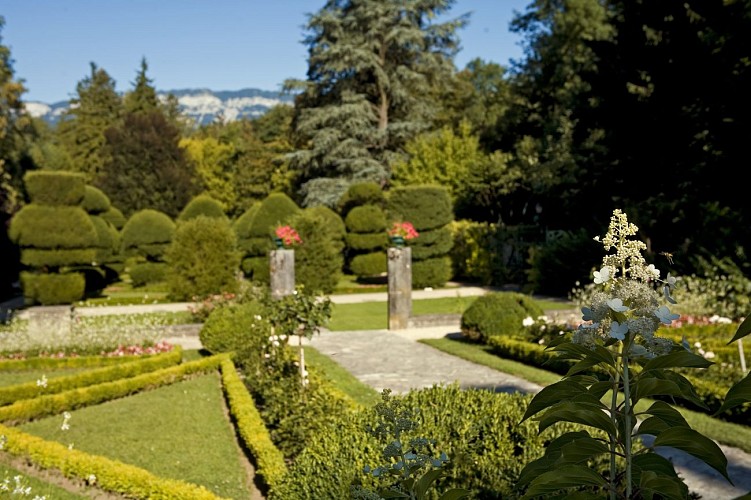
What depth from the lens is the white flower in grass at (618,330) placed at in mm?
1592

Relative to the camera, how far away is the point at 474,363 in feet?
34.4

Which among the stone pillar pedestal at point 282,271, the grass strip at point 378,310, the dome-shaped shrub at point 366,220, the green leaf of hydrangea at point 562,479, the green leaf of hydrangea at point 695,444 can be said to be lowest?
the grass strip at point 378,310

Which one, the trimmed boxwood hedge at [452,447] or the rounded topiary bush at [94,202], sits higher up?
the rounded topiary bush at [94,202]

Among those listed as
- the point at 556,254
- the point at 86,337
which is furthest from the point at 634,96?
the point at 86,337

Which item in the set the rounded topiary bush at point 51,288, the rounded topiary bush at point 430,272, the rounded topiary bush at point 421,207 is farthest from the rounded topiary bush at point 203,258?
the rounded topiary bush at point 421,207

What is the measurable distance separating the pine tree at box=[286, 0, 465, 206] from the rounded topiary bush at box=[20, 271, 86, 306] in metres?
16.5

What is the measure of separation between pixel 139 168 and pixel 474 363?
30.3m

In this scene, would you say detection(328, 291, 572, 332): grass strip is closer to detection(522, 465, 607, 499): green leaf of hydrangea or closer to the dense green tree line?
the dense green tree line

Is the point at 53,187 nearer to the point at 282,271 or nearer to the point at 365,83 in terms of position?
the point at 282,271

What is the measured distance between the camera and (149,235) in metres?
25.3

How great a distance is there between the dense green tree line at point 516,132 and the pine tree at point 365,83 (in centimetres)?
9

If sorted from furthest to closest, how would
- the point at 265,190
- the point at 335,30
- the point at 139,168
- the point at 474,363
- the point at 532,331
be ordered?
the point at 265,190, the point at 139,168, the point at 335,30, the point at 532,331, the point at 474,363

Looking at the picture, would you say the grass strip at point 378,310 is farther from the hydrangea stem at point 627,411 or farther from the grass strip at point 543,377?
the hydrangea stem at point 627,411

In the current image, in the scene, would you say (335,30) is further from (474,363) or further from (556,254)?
(474,363)
